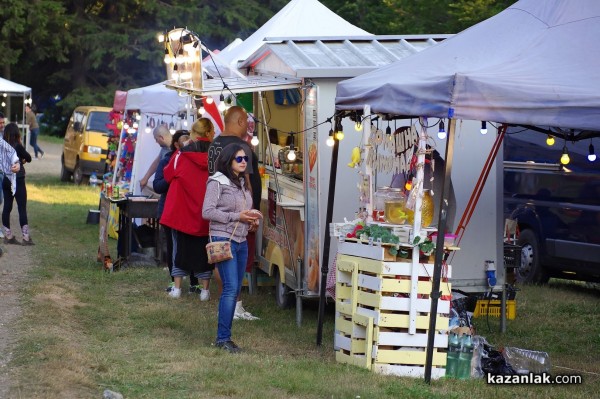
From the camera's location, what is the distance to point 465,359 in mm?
7961

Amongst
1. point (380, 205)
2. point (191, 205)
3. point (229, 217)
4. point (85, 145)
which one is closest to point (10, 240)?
point (191, 205)

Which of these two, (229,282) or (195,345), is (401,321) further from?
(195,345)

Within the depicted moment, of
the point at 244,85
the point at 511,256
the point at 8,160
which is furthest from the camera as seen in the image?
the point at 8,160

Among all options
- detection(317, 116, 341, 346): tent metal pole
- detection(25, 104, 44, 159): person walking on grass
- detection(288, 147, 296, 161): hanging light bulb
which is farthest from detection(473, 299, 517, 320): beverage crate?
detection(25, 104, 44, 159): person walking on grass

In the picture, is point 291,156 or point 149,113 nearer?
point 291,156

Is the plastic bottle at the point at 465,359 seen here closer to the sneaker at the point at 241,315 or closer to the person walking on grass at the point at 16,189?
the sneaker at the point at 241,315

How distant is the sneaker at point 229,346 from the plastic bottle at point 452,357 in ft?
5.81

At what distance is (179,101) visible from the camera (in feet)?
54.8

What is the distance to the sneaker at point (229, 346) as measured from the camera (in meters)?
8.68

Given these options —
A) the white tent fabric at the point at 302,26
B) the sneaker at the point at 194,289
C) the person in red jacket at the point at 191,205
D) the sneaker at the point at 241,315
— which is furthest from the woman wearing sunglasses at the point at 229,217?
the white tent fabric at the point at 302,26

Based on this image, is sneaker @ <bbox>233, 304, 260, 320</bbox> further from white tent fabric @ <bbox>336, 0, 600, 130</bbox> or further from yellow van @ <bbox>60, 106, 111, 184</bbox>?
yellow van @ <bbox>60, 106, 111, 184</bbox>

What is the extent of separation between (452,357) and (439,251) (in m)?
0.95

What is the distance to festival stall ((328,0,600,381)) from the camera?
273 inches

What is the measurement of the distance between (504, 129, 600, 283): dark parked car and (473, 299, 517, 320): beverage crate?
1.67m
